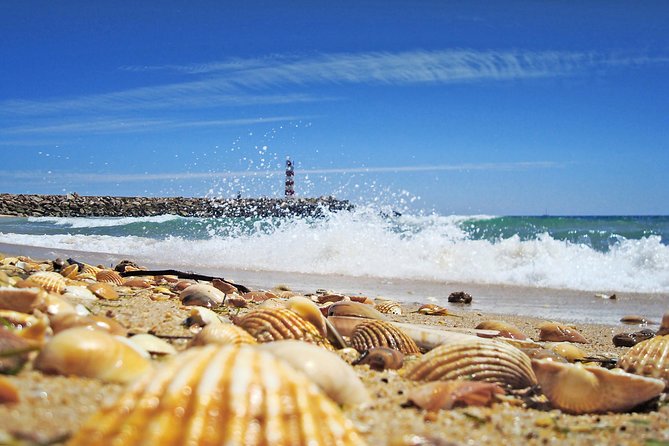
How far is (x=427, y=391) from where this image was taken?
7.21 ft

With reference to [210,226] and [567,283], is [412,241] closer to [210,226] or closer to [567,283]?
[567,283]

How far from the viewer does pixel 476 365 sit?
100 inches

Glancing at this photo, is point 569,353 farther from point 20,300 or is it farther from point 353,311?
point 20,300

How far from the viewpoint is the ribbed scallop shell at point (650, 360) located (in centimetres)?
288

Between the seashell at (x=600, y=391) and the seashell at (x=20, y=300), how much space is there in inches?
84.4

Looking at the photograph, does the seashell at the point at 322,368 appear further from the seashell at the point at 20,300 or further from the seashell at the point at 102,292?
the seashell at the point at 102,292

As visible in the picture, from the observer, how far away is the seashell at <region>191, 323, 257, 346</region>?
2455 mm

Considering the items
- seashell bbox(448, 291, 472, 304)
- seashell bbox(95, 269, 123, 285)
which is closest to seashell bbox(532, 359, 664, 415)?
seashell bbox(95, 269, 123, 285)

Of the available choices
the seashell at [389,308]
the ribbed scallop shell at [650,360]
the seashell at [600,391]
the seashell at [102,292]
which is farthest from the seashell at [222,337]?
the seashell at [389,308]

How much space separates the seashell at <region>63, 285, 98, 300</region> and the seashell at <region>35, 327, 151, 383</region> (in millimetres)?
2206

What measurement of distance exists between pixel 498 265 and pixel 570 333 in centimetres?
610

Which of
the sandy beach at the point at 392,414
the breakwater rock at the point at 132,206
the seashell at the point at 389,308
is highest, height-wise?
the breakwater rock at the point at 132,206

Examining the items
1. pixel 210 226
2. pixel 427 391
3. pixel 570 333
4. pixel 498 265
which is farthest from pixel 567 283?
pixel 210 226

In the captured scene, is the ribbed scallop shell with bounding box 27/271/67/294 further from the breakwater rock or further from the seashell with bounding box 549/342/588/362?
the breakwater rock
